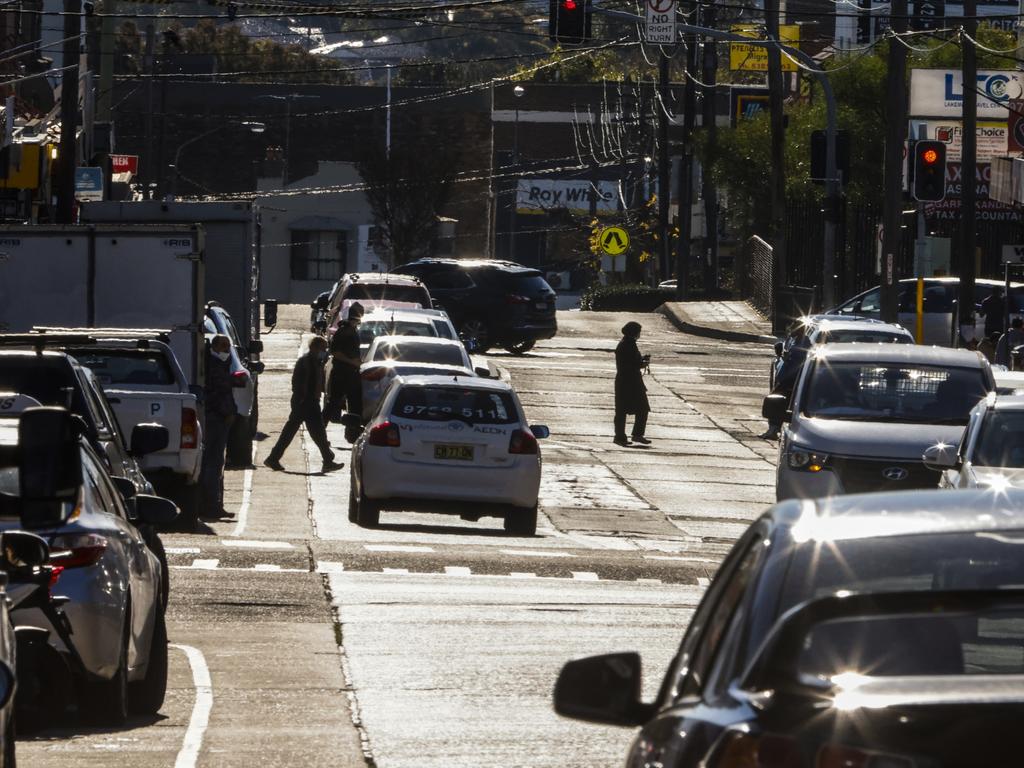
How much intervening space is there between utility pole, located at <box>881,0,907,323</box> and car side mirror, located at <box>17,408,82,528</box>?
28.8 metres

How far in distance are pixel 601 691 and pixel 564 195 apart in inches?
3811

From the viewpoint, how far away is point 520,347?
45.2 meters

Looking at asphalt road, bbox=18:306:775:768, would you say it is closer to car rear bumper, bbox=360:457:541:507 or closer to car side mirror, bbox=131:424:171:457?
car rear bumper, bbox=360:457:541:507

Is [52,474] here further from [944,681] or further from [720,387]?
[720,387]

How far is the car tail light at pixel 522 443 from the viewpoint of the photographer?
69.6ft

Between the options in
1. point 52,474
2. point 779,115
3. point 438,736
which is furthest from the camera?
point 779,115

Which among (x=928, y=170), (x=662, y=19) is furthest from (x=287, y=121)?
(x=928, y=170)

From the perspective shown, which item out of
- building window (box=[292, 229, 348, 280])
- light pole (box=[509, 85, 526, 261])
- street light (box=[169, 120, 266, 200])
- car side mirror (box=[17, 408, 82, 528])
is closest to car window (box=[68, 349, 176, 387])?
car side mirror (box=[17, 408, 82, 528])

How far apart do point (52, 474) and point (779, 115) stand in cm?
4422

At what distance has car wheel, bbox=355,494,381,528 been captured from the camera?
21.0 meters

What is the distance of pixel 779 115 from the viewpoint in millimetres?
51156

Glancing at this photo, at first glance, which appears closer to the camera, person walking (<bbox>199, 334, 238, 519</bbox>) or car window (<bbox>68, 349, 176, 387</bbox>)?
car window (<bbox>68, 349, 176, 387</bbox>)

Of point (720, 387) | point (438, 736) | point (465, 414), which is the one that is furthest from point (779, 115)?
point (438, 736)

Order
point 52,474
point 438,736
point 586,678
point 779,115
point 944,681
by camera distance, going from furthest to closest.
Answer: point 779,115
point 438,736
point 52,474
point 586,678
point 944,681
